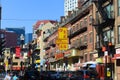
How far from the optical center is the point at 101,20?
58250 millimetres

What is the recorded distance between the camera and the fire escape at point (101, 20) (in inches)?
2163

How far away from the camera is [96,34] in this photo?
6144cm

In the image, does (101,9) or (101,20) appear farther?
(101,9)

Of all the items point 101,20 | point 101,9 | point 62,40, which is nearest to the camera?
point 62,40

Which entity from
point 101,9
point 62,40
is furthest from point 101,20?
point 62,40

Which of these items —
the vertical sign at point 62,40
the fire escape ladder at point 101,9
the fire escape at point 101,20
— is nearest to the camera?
the vertical sign at point 62,40

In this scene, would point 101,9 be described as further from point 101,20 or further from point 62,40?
point 62,40

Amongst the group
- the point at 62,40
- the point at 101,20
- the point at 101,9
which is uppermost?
the point at 101,9

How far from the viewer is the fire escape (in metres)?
54.9

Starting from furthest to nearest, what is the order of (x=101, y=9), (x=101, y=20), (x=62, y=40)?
(x=101, y=9)
(x=101, y=20)
(x=62, y=40)

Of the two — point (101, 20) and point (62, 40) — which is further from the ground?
point (101, 20)

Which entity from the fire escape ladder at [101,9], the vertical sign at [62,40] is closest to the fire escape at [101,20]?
the fire escape ladder at [101,9]

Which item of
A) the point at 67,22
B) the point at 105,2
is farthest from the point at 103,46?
the point at 67,22

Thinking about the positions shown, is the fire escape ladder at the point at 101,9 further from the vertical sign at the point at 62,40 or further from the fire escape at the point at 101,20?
the vertical sign at the point at 62,40
